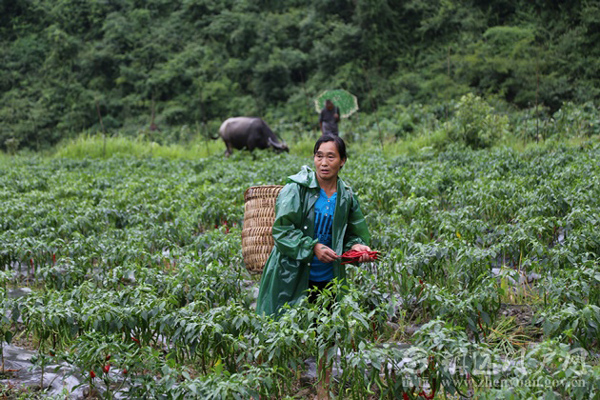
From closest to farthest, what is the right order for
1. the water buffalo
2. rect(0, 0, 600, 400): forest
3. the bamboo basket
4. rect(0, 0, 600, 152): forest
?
rect(0, 0, 600, 400): forest, the bamboo basket, the water buffalo, rect(0, 0, 600, 152): forest

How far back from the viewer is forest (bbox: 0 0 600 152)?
20.5 metres

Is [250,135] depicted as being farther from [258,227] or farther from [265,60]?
[265,60]

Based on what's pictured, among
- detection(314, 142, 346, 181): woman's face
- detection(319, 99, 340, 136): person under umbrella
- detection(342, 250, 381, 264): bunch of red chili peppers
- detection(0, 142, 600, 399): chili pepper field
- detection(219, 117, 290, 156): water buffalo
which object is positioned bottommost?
detection(219, 117, 290, 156): water buffalo

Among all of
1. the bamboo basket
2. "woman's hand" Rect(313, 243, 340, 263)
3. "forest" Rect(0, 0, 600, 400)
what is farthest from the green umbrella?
"woman's hand" Rect(313, 243, 340, 263)

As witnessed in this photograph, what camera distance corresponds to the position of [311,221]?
163 inches

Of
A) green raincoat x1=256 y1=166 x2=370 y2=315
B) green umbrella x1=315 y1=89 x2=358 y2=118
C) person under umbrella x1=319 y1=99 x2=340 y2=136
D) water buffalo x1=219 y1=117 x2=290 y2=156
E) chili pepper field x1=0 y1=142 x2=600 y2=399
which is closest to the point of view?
chili pepper field x1=0 y1=142 x2=600 y2=399

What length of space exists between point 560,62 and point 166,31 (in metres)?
18.1

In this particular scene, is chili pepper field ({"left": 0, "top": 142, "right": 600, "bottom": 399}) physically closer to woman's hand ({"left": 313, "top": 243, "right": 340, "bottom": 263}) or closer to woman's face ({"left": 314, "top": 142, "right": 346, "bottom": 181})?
woman's hand ({"left": 313, "top": 243, "right": 340, "bottom": 263})

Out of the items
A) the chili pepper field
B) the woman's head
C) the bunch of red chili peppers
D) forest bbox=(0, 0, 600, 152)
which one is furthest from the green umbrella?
the bunch of red chili peppers

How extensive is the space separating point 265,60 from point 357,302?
23.8 meters

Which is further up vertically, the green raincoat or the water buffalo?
the green raincoat

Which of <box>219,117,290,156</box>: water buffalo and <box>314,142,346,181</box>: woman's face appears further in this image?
<box>219,117,290,156</box>: water buffalo

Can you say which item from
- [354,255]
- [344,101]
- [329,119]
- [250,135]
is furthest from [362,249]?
[344,101]

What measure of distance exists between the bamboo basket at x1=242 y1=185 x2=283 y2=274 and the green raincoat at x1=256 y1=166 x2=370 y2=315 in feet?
3.18
